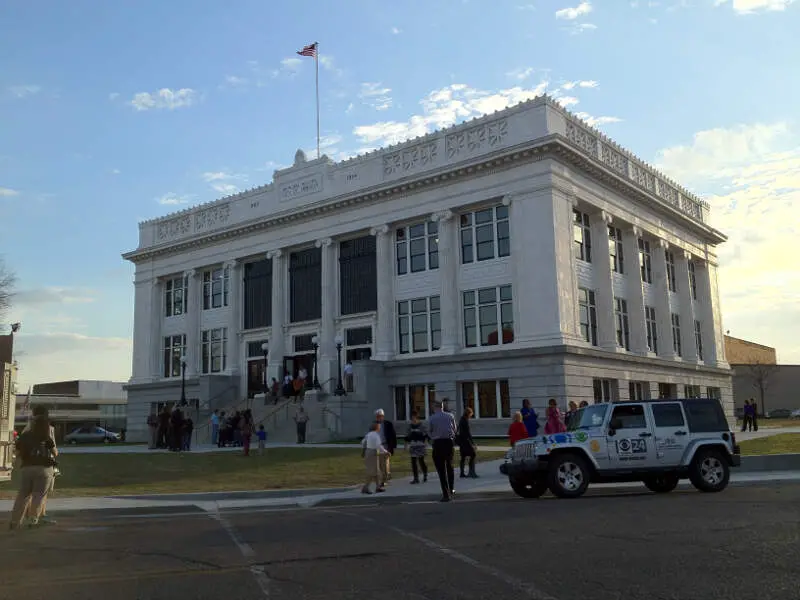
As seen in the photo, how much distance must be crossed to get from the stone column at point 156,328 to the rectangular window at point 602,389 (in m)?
30.1

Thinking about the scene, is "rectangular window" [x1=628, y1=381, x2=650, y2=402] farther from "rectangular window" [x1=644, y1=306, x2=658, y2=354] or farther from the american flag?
the american flag

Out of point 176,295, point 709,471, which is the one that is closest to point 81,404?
point 176,295

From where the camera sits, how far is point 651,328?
1817 inches

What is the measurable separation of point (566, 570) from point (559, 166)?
1265 inches

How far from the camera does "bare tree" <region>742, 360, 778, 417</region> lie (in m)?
88.7

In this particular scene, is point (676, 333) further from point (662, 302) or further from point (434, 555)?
point (434, 555)

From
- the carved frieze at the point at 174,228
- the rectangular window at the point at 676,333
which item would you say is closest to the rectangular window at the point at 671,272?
the rectangular window at the point at 676,333

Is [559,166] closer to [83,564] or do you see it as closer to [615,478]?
[615,478]

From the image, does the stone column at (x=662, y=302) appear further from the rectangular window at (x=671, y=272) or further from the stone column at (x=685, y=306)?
the stone column at (x=685, y=306)

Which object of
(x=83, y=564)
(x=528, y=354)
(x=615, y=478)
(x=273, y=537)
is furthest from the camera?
(x=528, y=354)

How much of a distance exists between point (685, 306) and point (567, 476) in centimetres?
3785

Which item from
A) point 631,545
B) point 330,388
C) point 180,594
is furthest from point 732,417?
point 180,594

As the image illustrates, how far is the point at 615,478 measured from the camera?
50.6 ft

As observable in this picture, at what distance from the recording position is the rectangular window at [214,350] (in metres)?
50.5
